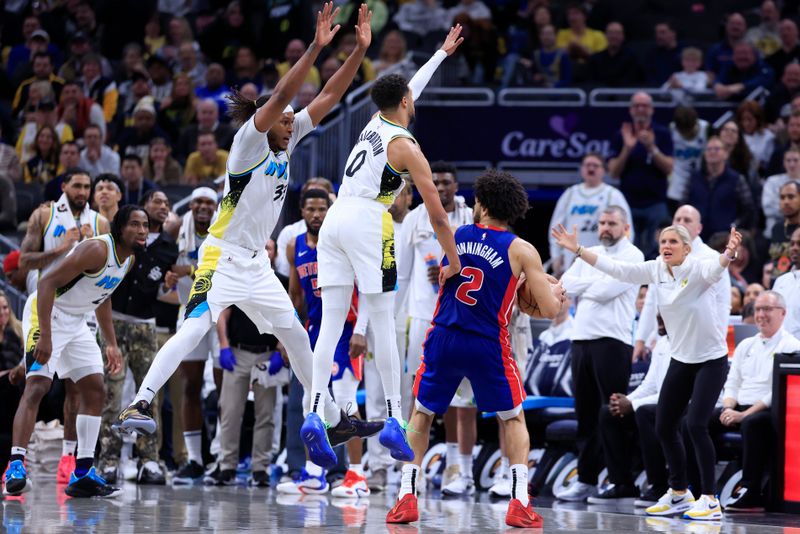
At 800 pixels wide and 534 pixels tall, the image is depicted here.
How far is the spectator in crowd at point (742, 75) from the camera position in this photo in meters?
15.2

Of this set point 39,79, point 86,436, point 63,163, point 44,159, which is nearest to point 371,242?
point 86,436

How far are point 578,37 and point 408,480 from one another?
10.8 m

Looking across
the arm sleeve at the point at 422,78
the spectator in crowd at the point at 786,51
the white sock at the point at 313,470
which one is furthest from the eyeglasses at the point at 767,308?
the spectator in crowd at the point at 786,51

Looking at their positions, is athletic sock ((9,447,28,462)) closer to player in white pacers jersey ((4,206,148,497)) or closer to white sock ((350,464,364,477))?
player in white pacers jersey ((4,206,148,497))

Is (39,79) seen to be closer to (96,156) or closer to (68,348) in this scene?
(96,156)

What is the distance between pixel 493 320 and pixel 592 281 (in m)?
3.09

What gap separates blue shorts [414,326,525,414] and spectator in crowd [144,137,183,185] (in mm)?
8089

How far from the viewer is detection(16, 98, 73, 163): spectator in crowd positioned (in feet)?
53.0

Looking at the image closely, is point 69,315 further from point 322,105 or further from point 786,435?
point 786,435

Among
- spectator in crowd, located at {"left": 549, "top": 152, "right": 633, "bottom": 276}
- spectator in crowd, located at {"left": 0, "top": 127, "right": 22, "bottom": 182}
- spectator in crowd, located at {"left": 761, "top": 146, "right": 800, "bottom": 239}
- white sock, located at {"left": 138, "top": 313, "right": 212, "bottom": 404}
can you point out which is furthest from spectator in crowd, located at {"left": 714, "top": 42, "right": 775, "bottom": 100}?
white sock, located at {"left": 138, "top": 313, "right": 212, "bottom": 404}

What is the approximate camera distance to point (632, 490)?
1034 cm

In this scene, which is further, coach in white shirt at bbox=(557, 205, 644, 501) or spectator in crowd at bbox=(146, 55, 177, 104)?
spectator in crowd at bbox=(146, 55, 177, 104)

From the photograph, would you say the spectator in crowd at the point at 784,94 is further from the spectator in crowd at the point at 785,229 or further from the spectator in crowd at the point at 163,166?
the spectator in crowd at the point at 163,166

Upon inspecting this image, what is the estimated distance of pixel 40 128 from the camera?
16156mm
